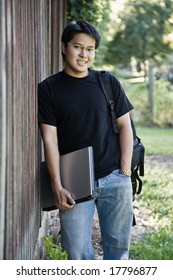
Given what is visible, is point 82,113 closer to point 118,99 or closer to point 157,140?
point 118,99

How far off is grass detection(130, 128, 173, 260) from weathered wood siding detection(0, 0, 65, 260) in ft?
5.03

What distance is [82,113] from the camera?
10.4 ft

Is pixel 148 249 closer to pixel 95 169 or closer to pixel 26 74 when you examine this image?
pixel 95 169

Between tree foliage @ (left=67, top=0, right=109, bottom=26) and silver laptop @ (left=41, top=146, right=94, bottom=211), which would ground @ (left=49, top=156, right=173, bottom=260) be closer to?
silver laptop @ (left=41, top=146, right=94, bottom=211)

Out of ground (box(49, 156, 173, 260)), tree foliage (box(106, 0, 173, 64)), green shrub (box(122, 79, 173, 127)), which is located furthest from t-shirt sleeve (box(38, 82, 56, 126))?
tree foliage (box(106, 0, 173, 64))

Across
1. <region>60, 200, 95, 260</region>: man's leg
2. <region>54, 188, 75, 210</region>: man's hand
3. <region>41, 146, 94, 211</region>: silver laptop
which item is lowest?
<region>60, 200, 95, 260</region>: man's leg

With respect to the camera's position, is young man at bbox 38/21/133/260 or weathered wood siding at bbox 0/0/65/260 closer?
weathered wood siding at bbox 0/0/65/260

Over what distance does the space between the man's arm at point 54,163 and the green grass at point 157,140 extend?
8.76 meters

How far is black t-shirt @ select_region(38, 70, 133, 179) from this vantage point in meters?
3.16

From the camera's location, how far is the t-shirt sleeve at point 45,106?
126 inches

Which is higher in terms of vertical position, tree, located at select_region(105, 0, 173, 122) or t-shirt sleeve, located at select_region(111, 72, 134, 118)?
t-shirt sleeve, located at select_region(111, 72, 134, 118)

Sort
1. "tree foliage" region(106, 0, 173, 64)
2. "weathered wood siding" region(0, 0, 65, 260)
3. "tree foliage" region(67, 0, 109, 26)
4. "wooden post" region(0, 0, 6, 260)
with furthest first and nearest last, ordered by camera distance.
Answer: "tree foliage" region(106, 0, 173, 64) < "tree foliage" region(67, 0, 109, 26) < "weathered wood siding" region(0, 0, 65, 260) < "wooden post" region(0, 0, 6, 260)

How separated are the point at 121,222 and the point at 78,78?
0.92 meters
